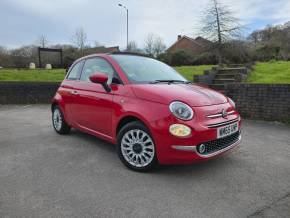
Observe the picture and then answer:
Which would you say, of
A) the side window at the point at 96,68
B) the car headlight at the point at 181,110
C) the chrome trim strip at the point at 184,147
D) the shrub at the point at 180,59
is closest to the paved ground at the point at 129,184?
the chrome trim strip at the point at 184,147

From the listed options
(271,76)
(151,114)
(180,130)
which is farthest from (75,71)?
(271,76)

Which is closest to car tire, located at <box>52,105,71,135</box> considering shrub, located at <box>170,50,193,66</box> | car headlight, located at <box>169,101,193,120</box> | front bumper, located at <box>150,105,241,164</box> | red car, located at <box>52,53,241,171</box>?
red car, located at <box>52,53,241,171</box>

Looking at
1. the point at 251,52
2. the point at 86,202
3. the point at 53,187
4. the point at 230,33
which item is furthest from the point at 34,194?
the point at 251,52

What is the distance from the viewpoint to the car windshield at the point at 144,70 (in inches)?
173

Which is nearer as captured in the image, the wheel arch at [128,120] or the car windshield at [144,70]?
the wheel arch at [128,120]

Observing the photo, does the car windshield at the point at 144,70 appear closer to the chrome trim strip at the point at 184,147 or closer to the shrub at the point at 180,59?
the chrome trim strip at the point at 184,147

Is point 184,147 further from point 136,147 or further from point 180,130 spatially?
point 136,147

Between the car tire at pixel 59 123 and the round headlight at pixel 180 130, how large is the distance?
10.3ft

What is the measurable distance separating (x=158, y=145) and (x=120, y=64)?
1562 mm

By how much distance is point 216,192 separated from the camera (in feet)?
11.0

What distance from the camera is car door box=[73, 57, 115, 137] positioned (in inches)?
175

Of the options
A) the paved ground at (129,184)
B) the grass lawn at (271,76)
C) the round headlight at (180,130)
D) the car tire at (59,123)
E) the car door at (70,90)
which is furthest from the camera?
the grass lawn at (271,76)

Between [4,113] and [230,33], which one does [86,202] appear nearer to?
[4,113]

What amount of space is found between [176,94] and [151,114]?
45 centimetres
